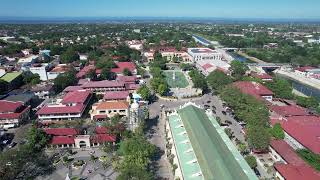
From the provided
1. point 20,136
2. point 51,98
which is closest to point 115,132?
point 20,136

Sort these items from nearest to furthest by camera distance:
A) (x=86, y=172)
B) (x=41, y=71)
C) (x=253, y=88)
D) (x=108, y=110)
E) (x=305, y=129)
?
1. (x=86, y=172)
2. (x=305, y=129)
3. (x=108, y=110)
4. (x=253, y=88)
5. (x=41, y=71)

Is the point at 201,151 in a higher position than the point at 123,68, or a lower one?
lower

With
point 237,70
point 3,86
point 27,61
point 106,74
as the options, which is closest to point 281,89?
point 237,70

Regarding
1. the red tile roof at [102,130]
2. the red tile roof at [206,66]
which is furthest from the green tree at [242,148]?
the red tile roof at [206,66]

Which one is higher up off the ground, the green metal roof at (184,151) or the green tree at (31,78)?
the green tree at (31,78)

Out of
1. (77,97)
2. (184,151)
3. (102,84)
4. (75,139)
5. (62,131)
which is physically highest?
(102,84)

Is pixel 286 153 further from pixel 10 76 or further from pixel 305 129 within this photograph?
pixel 10 76

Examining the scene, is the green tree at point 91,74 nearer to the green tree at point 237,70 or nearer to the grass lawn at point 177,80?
the grass lawn at point 177,80

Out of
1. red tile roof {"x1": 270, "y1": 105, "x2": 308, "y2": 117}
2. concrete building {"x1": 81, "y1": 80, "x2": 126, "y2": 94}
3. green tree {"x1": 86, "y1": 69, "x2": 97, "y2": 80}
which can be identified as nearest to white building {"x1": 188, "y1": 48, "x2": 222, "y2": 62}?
green tree {"x1": 86, "y1": 69, "x2": 97, "y2": 80}
